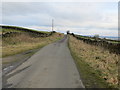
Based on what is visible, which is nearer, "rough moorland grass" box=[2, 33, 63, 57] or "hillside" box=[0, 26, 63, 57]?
"rough moorland grass" box=[2, 33, 63, 57]

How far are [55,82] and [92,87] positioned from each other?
1675 mm

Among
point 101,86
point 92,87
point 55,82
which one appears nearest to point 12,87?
point 55,82

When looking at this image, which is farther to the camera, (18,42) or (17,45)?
(18,42)

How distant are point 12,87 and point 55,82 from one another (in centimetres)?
188

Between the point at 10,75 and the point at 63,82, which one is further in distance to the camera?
the point at 10,75

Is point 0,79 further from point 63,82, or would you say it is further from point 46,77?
point 63,82

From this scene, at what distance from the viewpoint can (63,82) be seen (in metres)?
6.61

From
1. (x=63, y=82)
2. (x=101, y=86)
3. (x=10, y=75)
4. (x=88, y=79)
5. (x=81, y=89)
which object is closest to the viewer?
(x=81, y=89)

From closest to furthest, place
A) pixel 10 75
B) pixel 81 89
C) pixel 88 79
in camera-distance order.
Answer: pixel 81 89
pixel 88 79
pixel 10 75

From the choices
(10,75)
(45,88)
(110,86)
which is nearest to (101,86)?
(110,86)

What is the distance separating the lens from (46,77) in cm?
732

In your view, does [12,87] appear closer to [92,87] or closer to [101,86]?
[92,87]

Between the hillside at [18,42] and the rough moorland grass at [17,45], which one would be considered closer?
the rough moorland grass at [17,45]

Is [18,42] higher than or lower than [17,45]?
higher
